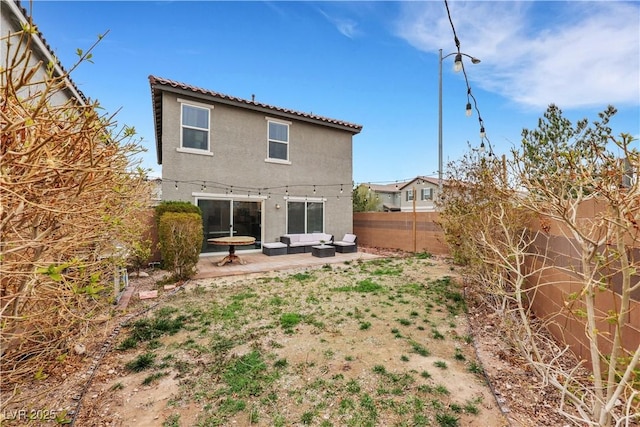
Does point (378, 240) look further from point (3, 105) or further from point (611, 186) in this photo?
point (3, 105)

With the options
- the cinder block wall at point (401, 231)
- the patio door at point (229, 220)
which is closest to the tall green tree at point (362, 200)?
the cinder block wall at point (401, 231)

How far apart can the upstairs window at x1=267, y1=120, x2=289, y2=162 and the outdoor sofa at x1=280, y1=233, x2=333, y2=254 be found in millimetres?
3816

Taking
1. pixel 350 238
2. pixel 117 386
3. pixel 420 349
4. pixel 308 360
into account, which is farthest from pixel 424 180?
pixel 117 386

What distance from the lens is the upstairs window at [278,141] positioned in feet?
45.1

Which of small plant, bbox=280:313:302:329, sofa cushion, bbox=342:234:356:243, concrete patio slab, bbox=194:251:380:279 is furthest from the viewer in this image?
sofa cushion, bbox=342:234:356:243

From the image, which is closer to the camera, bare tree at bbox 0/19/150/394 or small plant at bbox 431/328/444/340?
bare tree at bbox 0/19/150/394

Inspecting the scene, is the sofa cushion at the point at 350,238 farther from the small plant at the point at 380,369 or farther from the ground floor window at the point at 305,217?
the small plant at the point at 380,369

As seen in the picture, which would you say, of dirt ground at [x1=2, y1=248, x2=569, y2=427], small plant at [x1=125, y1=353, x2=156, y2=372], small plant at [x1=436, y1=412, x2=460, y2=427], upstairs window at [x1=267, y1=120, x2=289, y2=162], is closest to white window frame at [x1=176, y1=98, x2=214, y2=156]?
upstairs window at [x1=267, y1=120, x2=289, y2=162]

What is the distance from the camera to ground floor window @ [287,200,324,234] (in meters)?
14.4

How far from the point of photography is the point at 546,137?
1168cm

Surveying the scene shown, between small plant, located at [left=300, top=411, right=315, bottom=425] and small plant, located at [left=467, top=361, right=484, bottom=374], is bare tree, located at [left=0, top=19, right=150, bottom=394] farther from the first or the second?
small plant, located at [left=467, top=361, right=484, bottom=374]

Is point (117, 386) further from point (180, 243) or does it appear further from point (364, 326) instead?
point (180, 243)

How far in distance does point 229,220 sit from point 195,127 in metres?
4.08

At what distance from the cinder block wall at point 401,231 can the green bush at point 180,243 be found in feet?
30.9
